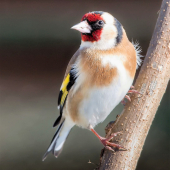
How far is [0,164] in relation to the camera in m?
3.13

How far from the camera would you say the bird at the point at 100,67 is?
133 cm

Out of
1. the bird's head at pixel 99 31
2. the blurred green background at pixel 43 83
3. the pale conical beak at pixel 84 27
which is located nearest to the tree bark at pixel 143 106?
the bird's head at pixel 99 31

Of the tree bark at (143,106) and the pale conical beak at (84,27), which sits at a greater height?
the pale conical beak at (84,27)

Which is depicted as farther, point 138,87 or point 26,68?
point 26,68

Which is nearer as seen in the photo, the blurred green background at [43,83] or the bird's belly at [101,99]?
the bird's belly at [101,99]

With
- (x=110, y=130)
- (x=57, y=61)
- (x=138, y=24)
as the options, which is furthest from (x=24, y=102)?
(x=110, y=130)

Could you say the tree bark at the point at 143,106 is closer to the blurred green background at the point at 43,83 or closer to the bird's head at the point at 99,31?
the bird's head at the point at 99,31

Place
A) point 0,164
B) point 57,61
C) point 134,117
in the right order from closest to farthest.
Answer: point 134,117 < point 0,164 < point 57,61

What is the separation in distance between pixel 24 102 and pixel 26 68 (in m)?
0.38

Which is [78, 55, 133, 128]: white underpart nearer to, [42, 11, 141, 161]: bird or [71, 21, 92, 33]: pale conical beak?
[42, 11, 141, 161]: bird

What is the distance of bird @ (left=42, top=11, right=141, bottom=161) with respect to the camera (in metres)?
1.33

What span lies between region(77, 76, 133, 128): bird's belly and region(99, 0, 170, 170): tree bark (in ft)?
0.20

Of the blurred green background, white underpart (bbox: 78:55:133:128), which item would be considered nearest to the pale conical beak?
white underpart (bbox: 78:55:133:128)

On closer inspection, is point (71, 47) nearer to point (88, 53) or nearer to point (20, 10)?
point (20, 10)
